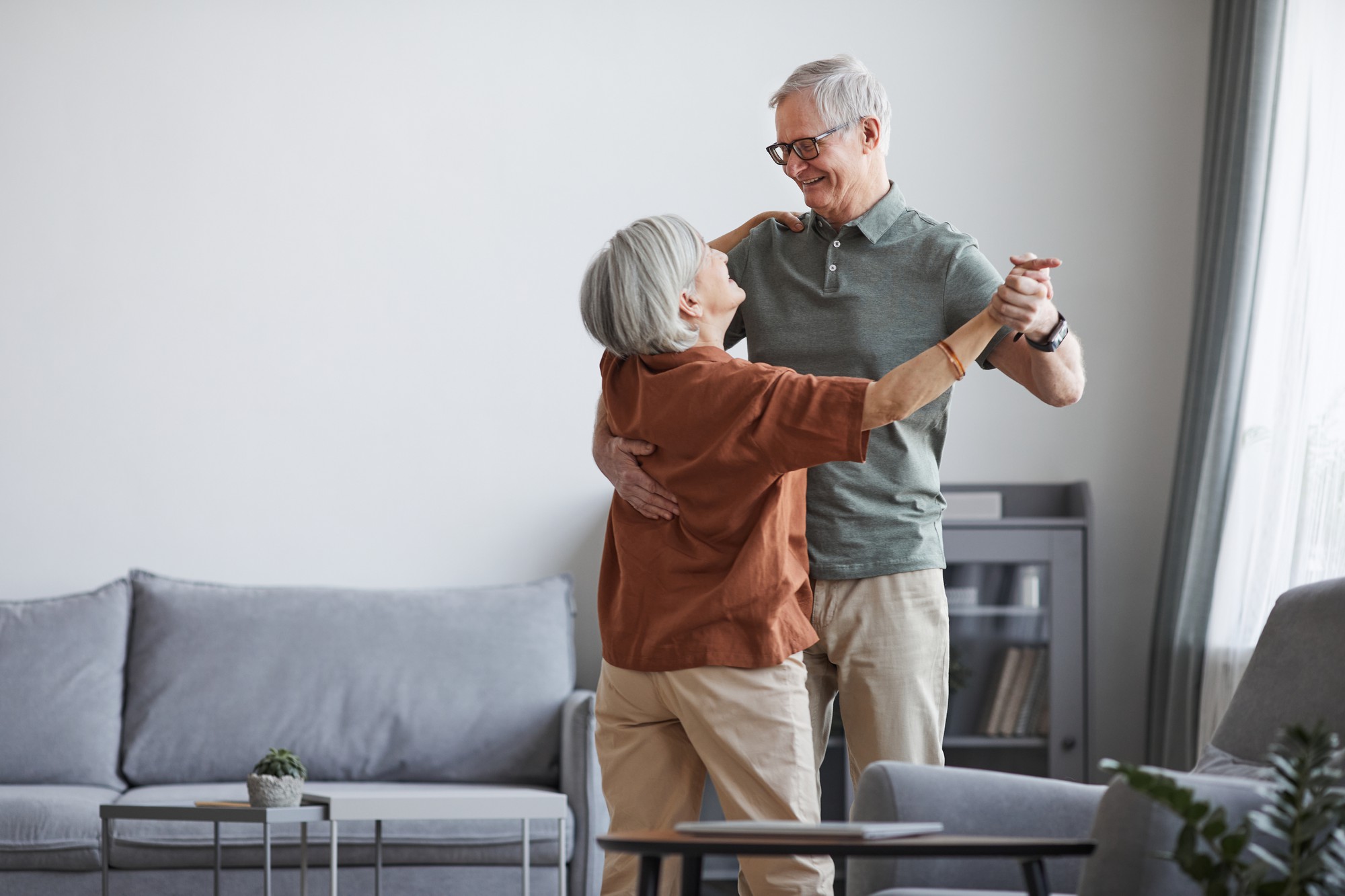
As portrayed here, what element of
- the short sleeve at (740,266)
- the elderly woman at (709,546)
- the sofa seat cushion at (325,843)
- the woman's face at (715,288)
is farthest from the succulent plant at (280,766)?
the woman's face at (715,288)

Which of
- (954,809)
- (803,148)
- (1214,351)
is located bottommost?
(954,809)

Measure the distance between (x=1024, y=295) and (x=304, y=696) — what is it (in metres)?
2.23

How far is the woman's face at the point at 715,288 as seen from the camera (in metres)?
1.70

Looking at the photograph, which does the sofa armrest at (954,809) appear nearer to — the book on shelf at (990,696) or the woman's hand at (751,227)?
the woman's hand at (751,227)

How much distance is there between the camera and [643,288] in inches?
63.9

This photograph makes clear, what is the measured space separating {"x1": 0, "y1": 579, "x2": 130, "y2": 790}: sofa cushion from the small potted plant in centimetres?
95

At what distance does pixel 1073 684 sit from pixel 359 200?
91.4 inches

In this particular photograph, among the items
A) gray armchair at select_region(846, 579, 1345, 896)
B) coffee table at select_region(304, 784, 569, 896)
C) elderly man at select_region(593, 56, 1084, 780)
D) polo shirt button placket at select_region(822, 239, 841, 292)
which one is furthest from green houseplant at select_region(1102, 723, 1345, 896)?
coffee table at select_region(304, 784, 569, 896)

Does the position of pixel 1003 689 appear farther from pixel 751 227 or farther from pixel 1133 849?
pixel 1133 849

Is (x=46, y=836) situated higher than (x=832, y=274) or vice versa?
(x=832, y=274)

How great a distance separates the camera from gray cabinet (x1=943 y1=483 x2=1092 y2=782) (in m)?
3.30

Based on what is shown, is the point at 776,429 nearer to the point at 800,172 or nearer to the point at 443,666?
the point at 800,172

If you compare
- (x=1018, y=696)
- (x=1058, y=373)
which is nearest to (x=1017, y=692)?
(x=1018, y=696)

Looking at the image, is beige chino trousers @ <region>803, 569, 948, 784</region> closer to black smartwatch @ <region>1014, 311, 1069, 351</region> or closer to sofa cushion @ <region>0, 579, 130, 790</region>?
black smartwatch @ <region>1014, 311, 1069, 351</region>
